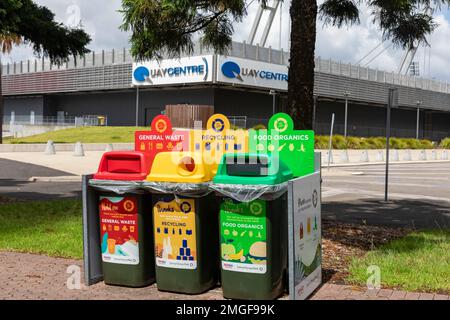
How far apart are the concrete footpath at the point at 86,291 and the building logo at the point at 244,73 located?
133 feet

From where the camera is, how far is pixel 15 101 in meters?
73.4

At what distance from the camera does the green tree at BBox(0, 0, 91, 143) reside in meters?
11.9

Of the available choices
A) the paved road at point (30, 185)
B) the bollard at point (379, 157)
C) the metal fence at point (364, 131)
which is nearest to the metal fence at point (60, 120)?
the metal fence at point (364, 131)

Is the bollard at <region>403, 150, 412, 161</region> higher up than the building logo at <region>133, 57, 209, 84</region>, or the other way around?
the building logo at <region>133, 57, 209, 84</region>

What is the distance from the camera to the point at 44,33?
40.8 feet

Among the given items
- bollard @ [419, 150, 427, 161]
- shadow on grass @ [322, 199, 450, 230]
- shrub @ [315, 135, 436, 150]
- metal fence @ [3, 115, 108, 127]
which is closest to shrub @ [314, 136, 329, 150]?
shrub @ [315, 135, 436, 150]

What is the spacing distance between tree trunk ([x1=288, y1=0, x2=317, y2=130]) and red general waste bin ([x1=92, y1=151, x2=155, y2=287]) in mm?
3367

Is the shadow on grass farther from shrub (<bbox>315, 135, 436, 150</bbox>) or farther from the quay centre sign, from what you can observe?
the quay centre sign

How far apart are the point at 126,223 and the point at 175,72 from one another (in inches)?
1747

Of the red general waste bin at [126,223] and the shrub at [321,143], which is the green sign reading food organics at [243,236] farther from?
the shrub at [321,143]

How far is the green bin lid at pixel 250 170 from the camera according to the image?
5.05 m
